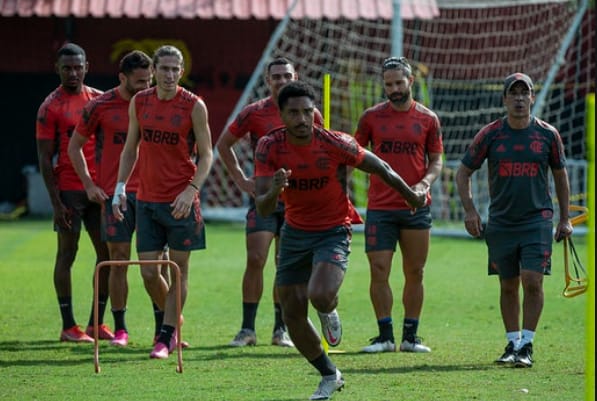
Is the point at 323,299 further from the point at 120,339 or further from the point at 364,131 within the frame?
the point at 120,339

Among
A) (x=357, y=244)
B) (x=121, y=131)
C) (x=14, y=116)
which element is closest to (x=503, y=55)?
(x=357, y=244)

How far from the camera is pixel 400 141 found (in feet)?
36.0

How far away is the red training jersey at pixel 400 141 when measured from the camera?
10977 mm

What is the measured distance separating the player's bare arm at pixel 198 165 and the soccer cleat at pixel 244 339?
1332 millimetres

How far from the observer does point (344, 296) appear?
47.7 feet

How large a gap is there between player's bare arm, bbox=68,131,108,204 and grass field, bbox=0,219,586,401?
122 cm

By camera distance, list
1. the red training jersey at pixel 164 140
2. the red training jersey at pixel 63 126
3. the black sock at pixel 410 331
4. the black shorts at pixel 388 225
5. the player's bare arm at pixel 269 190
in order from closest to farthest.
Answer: the player's bare arm at pixel 269 190
the red training jersey at pixel 164 140
the black sock at pixel 410 331
the black shorts at pixel 388 225
the red training jersey at pixel 63 126

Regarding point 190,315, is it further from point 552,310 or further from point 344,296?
point 552,310

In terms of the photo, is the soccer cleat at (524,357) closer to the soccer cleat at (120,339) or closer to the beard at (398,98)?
the beard at (398,98)

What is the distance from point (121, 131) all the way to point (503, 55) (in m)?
14.8

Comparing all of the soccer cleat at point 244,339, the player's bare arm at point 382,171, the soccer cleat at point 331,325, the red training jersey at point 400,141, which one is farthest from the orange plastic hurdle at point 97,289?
the red training jersey at point 400,141

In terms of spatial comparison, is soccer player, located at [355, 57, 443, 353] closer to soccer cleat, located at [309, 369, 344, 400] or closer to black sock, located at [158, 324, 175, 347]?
black sock, located at [158, 324, 175, 347]

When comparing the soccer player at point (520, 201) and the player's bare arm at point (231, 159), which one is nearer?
the soccer player at point (520, 201)

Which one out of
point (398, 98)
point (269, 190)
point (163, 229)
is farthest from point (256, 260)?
point (269, 190)
